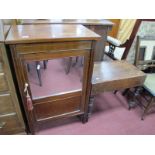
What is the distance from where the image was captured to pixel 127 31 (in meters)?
3.36

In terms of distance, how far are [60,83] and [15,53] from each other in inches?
19.8

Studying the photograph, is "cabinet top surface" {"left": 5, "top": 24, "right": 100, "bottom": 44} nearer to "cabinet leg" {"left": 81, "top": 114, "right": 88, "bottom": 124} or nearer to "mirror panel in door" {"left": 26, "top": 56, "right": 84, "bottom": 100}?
"mirror panel in door" {"left": 26, "top": 56, "right": 84, "bottom": 100}

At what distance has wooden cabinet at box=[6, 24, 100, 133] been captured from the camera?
1000 mm

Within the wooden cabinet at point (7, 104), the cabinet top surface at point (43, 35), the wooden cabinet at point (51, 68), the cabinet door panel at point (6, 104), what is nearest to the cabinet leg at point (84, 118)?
the wooden cabinet at point (51, 68)

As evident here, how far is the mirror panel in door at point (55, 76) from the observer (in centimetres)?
116

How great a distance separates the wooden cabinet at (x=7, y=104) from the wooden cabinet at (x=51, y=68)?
0.20 feet

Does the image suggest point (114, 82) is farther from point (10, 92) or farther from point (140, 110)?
point (10, 92)

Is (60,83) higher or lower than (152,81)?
higher

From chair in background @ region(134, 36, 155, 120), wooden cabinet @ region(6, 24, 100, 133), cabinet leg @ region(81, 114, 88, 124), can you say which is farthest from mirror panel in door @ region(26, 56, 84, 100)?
chair in background @ region(134, 36, 155, 120)

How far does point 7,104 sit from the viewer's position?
118 centimetres

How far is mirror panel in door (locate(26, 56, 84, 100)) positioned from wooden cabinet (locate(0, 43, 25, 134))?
0.48ft

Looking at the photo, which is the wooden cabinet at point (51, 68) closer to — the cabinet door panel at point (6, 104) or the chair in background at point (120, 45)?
the cabinet door panel at point (6, 104)

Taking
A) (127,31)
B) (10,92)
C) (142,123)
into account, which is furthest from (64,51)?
(127,31)

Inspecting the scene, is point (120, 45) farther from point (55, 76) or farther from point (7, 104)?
point (7, 104)
